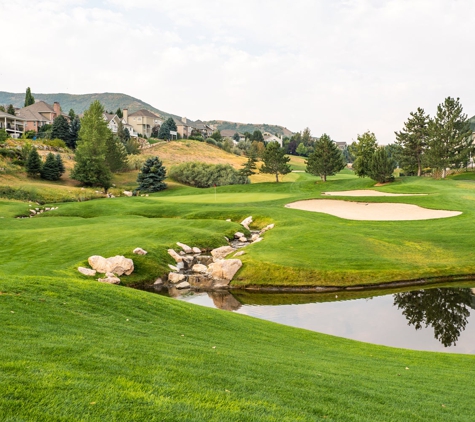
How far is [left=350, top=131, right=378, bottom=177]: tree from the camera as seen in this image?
75.6m

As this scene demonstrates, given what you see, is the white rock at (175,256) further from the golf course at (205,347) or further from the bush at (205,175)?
the bush at (205,175)

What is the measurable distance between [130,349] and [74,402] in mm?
3299

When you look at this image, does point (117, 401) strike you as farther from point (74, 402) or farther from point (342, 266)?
point (342, 266)

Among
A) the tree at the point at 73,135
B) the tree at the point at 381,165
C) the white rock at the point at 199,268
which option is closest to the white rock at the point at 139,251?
the white rock at the point at 199,268

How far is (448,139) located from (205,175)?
4643 cm

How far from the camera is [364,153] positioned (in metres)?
82.0

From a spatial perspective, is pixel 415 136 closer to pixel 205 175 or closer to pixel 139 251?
pixel 205 175

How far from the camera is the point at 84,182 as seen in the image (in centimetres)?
7931

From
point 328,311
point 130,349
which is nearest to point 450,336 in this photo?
point 328,311

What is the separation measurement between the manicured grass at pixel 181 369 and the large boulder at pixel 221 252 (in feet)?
50.1

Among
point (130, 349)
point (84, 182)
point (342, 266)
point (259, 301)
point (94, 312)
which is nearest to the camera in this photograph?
point (130, 349)

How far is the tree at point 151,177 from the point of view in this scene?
79.2 m

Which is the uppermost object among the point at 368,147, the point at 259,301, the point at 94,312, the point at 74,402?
the point at 368,147

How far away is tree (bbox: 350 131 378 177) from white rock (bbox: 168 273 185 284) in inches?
2038
